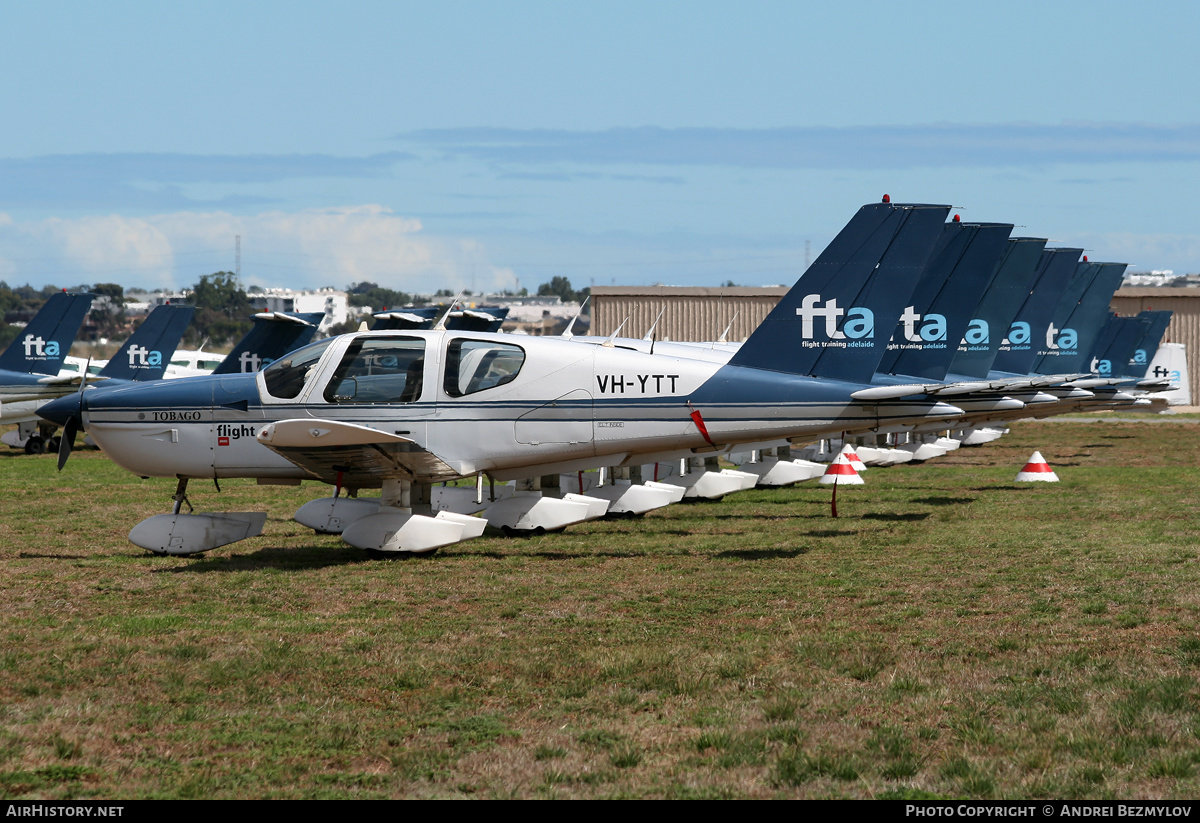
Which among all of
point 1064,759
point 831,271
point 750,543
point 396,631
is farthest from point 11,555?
point 1064,759

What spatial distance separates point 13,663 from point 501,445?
5.16 metres

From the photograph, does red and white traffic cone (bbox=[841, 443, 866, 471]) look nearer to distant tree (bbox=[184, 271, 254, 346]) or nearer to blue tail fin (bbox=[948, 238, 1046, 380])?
blue tail fin (bbox=[948, 238, 1046, 380])

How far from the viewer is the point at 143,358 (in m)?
26.3

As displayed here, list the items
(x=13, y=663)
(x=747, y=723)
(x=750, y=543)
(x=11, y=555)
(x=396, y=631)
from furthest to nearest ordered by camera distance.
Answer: (x=750, y=543)
(x=11, y=555)
(x=396, y=631)
(x=13, y=663)
(x=747, y=723)

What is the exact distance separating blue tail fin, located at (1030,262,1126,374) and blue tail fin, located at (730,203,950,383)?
13.5 m

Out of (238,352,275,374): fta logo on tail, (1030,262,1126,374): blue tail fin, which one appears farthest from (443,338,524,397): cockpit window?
(1030,262,1126,374): blue tail fin

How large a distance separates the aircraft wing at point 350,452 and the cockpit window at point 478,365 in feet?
2.35

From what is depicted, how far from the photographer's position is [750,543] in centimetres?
1186

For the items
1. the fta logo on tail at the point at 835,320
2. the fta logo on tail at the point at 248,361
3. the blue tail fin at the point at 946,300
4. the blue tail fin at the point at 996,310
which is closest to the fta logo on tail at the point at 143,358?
the fta logo on tail at the point at 248,361

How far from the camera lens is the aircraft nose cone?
1105 centimetres

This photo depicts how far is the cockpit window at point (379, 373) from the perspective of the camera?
10.9 metres

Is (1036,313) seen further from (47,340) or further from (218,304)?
(218,304)

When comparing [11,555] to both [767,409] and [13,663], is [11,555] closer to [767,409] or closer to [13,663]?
[13,663]

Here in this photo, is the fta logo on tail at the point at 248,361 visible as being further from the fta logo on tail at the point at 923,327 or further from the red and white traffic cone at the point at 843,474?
the fta logo on tail at the point at 923,327
